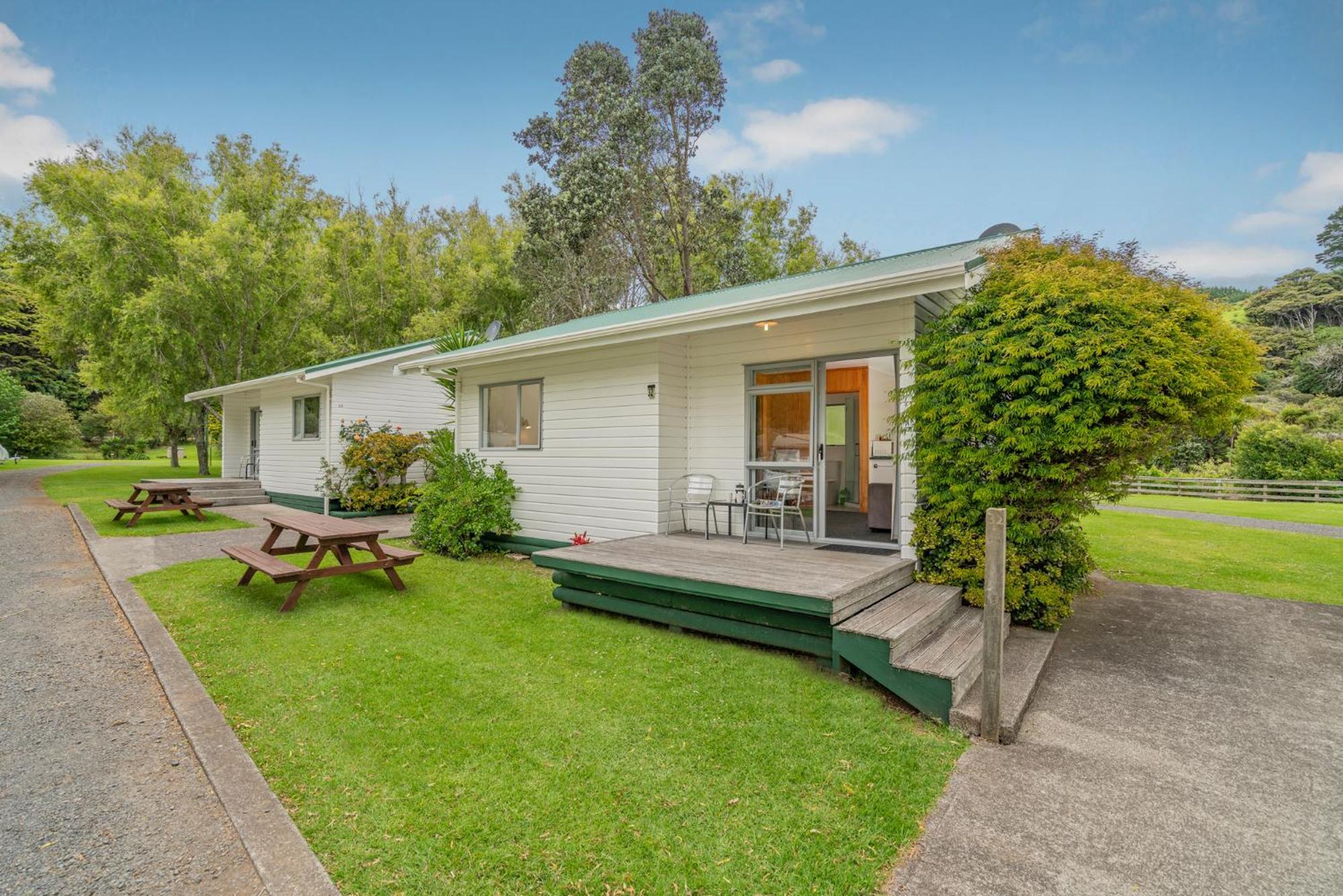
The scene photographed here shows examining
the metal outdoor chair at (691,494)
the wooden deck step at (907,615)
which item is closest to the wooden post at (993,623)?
the wooden deck step at (907,615)

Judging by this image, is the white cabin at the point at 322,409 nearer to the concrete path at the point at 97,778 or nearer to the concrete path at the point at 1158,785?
the concrete path at the point at 97,778

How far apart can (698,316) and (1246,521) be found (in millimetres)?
14672

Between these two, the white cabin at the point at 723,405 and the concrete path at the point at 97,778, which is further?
the white cabin at the point at 723,405

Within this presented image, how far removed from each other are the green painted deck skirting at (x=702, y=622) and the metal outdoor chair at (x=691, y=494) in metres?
1.85

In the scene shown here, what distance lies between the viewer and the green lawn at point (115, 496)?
981 cm

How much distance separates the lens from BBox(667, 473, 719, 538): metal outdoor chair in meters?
6.85

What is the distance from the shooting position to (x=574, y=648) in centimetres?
443

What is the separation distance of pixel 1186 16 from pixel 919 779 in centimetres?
1830

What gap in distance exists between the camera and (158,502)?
10.8 meters

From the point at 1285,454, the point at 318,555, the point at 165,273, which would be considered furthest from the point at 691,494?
the point at 1285,454

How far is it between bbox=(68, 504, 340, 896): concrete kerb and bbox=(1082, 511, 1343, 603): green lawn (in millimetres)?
8863

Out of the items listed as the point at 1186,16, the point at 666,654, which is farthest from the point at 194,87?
the point at 1186,16

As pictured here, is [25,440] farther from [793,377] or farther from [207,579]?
[793,377]

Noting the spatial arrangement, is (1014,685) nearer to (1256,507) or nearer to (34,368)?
(1256,507)
